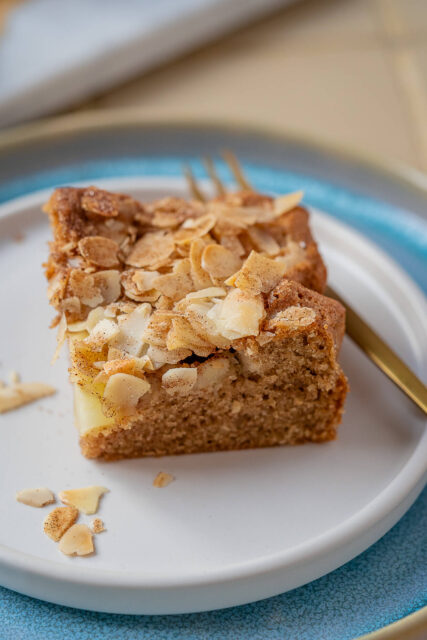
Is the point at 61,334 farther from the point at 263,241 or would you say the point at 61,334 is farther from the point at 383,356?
the point at 383,356

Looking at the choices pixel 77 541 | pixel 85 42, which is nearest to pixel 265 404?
pixel 77 541

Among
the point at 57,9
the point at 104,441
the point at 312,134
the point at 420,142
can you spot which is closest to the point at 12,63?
the point at 57,9

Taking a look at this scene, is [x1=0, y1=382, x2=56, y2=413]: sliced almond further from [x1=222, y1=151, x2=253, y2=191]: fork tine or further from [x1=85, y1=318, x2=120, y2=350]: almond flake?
[x1=222, y1=151, x2=253, y2=191]: fork tine

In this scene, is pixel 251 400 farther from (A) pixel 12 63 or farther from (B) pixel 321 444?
(A) pixel 12 63

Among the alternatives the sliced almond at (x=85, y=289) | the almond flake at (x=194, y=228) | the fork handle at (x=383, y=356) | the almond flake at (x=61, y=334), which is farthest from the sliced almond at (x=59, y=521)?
the fork handle at (x=383, y=356)

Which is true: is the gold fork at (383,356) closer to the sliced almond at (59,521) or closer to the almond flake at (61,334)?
the almond flake at (61,334)
